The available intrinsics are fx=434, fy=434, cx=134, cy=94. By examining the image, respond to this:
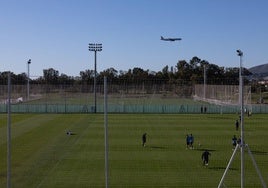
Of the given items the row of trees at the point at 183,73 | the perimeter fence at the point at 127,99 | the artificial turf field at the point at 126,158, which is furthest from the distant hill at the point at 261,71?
the row of trees at the point at 183,73

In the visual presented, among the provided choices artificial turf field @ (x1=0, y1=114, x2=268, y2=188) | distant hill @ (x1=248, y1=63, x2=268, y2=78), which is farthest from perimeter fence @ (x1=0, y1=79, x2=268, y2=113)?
artificial turf field @ (x1=0, y1=114, x2=268, y2=188)

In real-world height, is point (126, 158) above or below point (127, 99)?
below

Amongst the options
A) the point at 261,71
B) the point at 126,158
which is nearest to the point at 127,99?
the point at 261,71

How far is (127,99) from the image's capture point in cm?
7544

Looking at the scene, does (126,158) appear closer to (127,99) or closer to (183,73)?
Answer: (127,99)

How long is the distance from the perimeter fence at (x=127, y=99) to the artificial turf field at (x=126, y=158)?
25.2m

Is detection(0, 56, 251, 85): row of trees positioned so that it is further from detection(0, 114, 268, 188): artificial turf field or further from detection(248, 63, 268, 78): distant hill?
detection(0, 114, 268, 188): artificial turf field

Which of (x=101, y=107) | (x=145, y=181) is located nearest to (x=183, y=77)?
(x=101, y=107)

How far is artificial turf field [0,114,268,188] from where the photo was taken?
18.6 m

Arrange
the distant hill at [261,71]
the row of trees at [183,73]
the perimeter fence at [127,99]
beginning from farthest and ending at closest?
the row of trees at [183,73] < the perimeter fence at [127,99] < the distant hill at [261,71]

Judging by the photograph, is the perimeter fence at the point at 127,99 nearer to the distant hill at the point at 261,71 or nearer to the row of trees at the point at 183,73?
the distant hill at the point at 261,71

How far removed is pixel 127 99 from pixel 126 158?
51.6 meters

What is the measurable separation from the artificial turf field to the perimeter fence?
2521 cm

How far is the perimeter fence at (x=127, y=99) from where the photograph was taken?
64.6 meters
